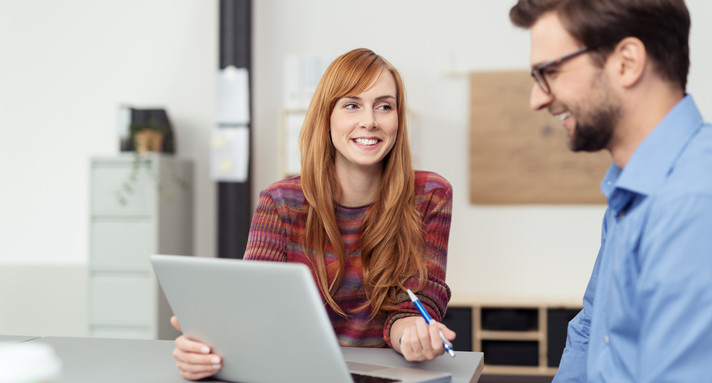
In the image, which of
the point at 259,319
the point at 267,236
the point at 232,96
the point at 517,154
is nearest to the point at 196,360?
the point at 259,319

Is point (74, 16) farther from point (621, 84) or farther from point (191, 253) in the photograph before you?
point (621, 84)

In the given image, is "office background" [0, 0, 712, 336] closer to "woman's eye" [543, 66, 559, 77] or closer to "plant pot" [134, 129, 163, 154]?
"plant pot" [134, 129, 163, 154]

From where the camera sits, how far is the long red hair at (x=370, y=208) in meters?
1.70

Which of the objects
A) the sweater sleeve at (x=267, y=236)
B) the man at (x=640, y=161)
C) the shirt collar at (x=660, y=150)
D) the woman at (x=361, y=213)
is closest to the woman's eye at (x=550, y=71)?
the man at (x=640, y=161)

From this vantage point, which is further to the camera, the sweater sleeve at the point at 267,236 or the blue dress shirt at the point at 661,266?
the sweater sleeve at the point at 267,236

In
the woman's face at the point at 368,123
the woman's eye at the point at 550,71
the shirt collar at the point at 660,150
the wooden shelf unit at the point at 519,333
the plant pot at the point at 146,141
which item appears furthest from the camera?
the plant pot at the point at 146,141

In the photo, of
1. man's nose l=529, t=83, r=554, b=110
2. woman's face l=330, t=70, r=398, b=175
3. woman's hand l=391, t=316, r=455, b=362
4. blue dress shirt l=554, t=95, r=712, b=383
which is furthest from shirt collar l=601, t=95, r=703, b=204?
woman's face l=330, t=70, r=398, b=175

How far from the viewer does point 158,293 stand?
3.97m

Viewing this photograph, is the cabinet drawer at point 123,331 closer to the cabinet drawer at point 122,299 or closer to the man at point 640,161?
the cabinet drawer at point 122,299

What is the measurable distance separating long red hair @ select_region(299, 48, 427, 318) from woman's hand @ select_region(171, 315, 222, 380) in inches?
20.7

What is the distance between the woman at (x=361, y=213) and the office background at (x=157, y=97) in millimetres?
2442

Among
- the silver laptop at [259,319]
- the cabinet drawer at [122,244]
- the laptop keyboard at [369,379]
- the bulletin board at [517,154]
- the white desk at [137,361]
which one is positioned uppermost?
the bulletin board at [517,154]

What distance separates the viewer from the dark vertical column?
4223mm

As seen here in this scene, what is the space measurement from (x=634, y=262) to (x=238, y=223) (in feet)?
11.0
